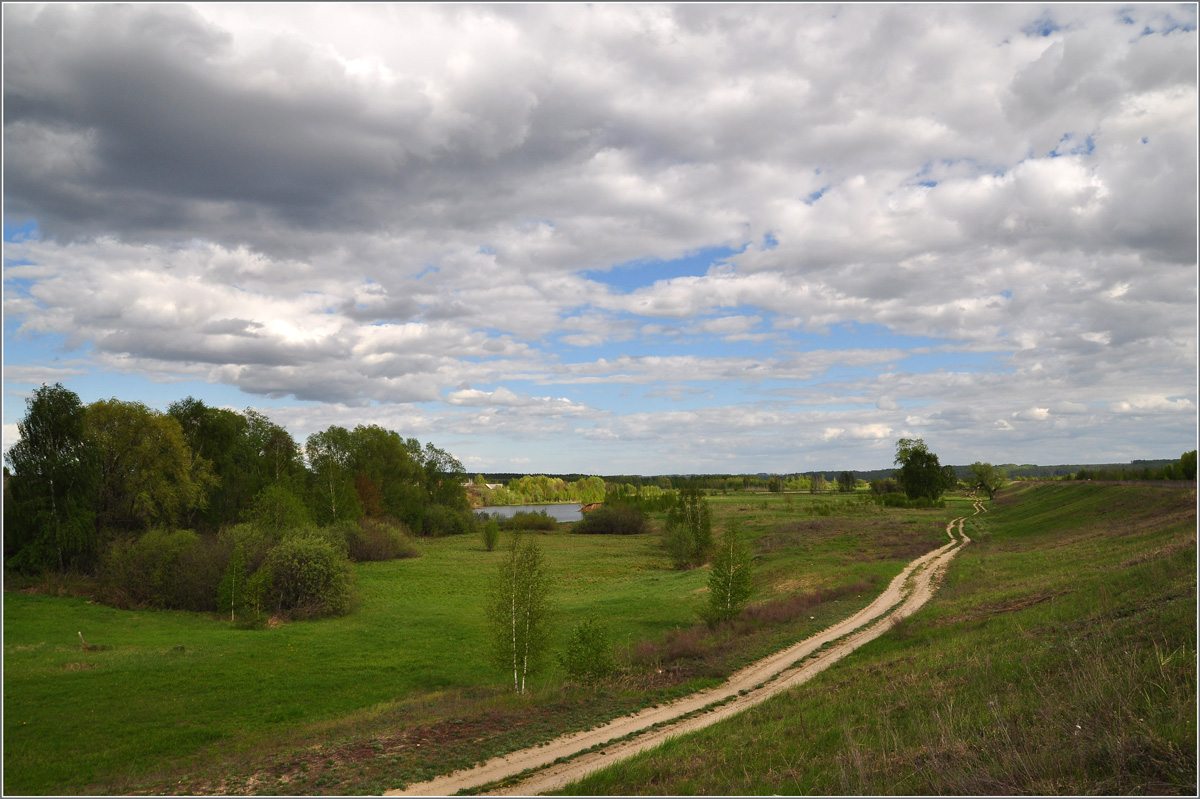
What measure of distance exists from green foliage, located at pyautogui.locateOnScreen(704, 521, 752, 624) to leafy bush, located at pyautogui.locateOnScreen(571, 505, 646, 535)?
90660 mm

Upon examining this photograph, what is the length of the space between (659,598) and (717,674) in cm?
2389

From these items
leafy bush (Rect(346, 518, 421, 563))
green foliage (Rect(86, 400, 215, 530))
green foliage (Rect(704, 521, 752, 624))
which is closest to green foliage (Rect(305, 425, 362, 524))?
leafy bush (Rect(346, 518, 421, 563))

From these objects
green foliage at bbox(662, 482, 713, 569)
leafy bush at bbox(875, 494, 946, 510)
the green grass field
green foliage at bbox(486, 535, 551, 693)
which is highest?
green foliage at bbox(486, 535, 551, 693)

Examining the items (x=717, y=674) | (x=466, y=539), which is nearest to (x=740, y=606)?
(x=717, y=674)

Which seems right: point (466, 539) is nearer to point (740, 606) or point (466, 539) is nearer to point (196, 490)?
point (196, 490)

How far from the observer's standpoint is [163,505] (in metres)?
58.7

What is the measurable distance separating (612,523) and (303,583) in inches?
3402

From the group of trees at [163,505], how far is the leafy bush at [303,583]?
113 millimetres

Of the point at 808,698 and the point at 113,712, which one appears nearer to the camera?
the point at 808,698

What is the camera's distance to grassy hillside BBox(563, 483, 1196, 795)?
8.80 metres

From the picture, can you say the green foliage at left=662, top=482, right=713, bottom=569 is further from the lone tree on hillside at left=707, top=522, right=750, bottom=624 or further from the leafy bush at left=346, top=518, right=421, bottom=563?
the leafy bush at left=346, top=518, right=421, bottom=563

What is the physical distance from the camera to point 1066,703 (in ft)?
38.3

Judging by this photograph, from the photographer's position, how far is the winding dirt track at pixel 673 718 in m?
16.0

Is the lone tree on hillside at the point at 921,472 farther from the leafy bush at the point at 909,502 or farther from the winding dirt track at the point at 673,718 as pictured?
the winding dirt track at the point at 673,718
